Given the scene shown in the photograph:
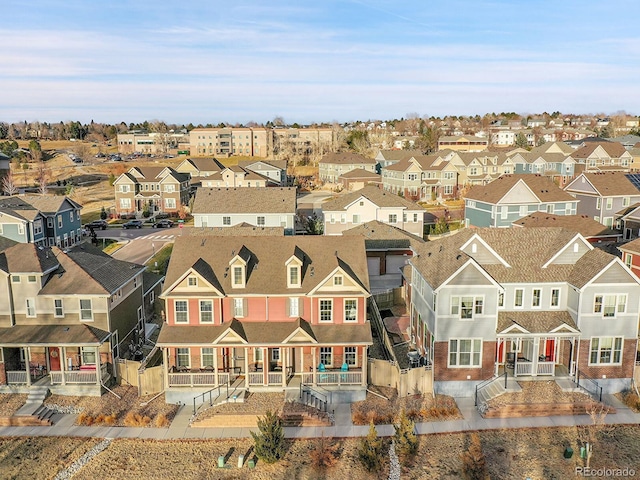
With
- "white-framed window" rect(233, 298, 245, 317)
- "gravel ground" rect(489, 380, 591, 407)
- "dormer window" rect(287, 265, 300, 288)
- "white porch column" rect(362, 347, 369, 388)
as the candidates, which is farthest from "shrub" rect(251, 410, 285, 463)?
"gravel ground" rect(489, 380, 591, 407)

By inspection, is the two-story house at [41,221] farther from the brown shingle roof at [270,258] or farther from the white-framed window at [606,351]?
the white-framed window at [606,351]

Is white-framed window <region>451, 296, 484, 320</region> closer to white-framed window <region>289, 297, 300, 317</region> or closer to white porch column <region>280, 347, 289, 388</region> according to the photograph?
white-framed window <region>289, 297, 300, 317</region>

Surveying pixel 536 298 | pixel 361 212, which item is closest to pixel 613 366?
pixel 536 298

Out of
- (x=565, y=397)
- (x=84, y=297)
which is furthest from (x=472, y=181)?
(x=84, y=297)

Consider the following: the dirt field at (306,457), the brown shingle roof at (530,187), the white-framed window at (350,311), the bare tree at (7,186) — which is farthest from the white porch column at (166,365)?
the bare tree at (7,186)

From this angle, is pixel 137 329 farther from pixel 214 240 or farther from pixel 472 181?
pixel 472 181

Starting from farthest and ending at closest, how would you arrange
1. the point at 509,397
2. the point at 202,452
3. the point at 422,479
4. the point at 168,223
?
the point at 168,223 → the point at 509,397 → the point at 202,452 → the point at 422,479
